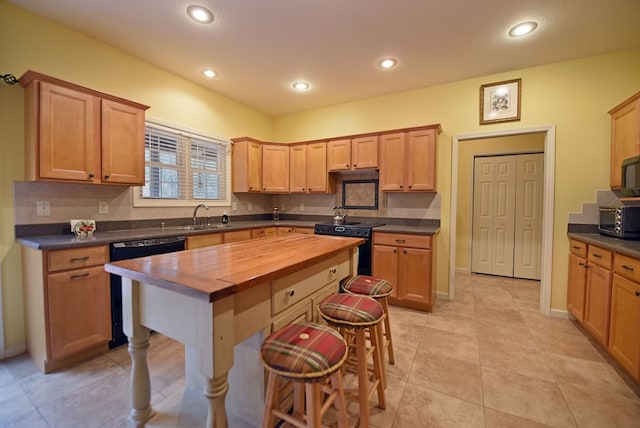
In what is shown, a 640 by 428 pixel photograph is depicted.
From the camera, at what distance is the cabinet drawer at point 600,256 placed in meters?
2.08

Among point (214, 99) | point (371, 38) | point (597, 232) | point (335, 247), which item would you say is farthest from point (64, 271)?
point (597, 232)

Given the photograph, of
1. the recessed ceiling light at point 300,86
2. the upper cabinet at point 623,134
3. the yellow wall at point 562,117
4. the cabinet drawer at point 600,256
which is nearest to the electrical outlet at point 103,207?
the recessed ceiling light at point 300,86

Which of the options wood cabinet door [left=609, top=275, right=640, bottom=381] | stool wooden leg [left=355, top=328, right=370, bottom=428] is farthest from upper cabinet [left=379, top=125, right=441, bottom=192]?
stool wooden leg [left=355, top=328, right=370, bottom=428]

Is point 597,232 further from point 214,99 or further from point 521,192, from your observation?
point 214,99

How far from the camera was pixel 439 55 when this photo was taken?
2.75 metres

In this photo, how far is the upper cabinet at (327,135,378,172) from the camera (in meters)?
3.57

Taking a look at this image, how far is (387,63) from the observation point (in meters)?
2.93

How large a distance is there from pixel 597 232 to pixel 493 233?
1.81 metres

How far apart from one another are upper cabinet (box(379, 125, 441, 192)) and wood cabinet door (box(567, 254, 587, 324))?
1523mm

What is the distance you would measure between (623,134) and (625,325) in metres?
1.70

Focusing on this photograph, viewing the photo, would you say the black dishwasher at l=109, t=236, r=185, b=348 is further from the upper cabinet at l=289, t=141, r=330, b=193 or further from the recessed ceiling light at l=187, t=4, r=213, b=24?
the upper cabinet at l=289, t=141, r=330, b=193

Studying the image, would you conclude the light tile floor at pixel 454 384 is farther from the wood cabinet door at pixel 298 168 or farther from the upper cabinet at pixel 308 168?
the wood cabinet door at pixel 298 168

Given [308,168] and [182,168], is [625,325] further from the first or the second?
[182,168]

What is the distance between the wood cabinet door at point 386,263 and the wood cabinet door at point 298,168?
1.54 m
